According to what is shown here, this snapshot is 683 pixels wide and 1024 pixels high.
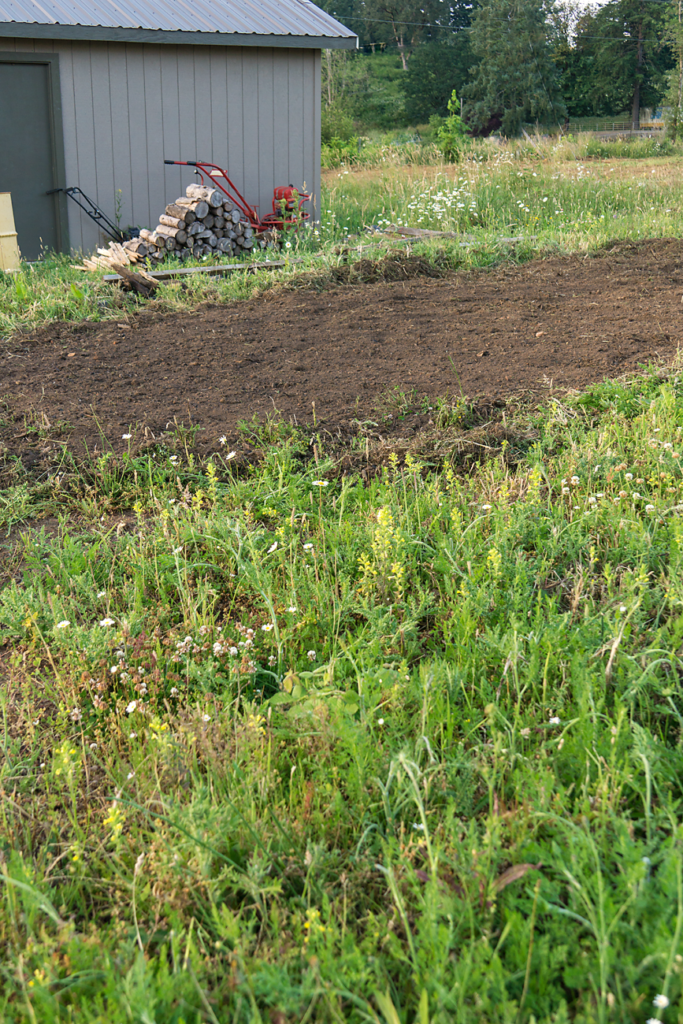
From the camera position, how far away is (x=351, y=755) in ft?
6.34

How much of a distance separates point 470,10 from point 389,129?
53.0 feet

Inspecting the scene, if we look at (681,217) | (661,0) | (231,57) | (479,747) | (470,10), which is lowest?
(479,747)

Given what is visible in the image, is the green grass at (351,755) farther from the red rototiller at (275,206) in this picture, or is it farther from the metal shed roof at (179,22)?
the metal shed roof at (179,22)

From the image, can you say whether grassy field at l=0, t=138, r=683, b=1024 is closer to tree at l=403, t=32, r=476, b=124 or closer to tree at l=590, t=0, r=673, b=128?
tree at l=590, t=0, r=673, b=128

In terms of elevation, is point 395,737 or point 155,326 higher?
point 155,326

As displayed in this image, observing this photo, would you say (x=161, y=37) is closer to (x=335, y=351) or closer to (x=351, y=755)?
(x=335, y=351)

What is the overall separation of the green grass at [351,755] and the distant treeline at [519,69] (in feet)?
140

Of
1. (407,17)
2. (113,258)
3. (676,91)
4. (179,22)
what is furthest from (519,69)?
(113,258)

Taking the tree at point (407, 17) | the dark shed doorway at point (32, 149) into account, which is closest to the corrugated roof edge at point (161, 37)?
the dark shed doorway at point (32, 149)

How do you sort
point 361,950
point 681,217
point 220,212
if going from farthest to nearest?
point 681,217 < point 220,212 < point 361,950

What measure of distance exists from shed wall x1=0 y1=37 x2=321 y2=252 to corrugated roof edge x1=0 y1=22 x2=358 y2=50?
33 centimetres

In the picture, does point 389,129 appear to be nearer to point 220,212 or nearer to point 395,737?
point 220,212

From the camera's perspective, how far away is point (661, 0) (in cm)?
4478

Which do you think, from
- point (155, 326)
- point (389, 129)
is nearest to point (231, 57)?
point (155, 326)
